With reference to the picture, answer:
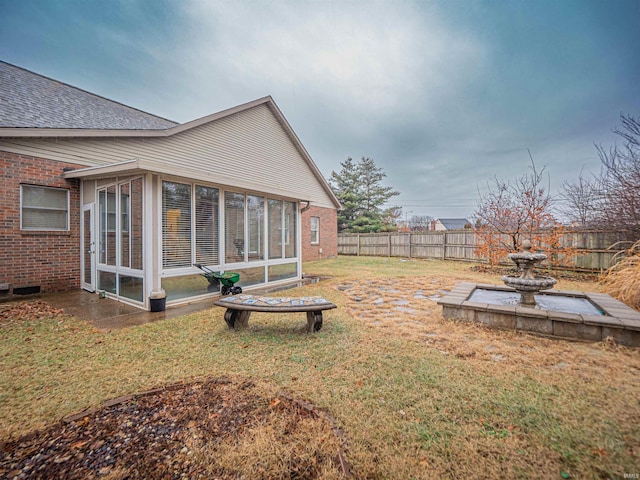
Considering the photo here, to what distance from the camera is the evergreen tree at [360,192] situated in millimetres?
25281

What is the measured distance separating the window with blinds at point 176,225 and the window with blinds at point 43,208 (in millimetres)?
3746

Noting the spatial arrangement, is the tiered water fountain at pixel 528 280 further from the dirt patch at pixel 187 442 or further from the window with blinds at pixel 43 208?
the window with blinds at pixel 43 208

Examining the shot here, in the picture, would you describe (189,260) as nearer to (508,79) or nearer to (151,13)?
(151,13)

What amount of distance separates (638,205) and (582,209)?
11.3 feet

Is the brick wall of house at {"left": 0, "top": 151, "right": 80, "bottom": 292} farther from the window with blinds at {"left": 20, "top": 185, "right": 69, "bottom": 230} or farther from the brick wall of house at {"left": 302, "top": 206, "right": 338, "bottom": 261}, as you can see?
the brick wall of house at {"left": 302, "top": 206, "right": 338, "bottom": 261}

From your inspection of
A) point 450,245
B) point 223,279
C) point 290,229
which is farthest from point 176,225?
point 450,245

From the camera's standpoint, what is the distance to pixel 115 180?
605 cm

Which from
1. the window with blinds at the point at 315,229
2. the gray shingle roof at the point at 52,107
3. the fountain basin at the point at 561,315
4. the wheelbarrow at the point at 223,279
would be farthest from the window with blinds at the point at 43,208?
the window with blinds at the point at 315,229

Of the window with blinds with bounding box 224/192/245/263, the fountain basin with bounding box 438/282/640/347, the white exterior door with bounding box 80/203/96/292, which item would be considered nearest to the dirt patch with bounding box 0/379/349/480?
the fountain basin with bounding box 438/282/640/347

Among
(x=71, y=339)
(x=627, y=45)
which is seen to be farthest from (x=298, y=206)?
(x=627, y=45)

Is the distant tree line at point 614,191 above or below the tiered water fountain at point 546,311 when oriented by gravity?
above

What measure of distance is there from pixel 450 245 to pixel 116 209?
581 inches

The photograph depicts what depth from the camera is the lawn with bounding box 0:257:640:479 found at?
1.70 m

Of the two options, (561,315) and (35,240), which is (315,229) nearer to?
(35,240)
